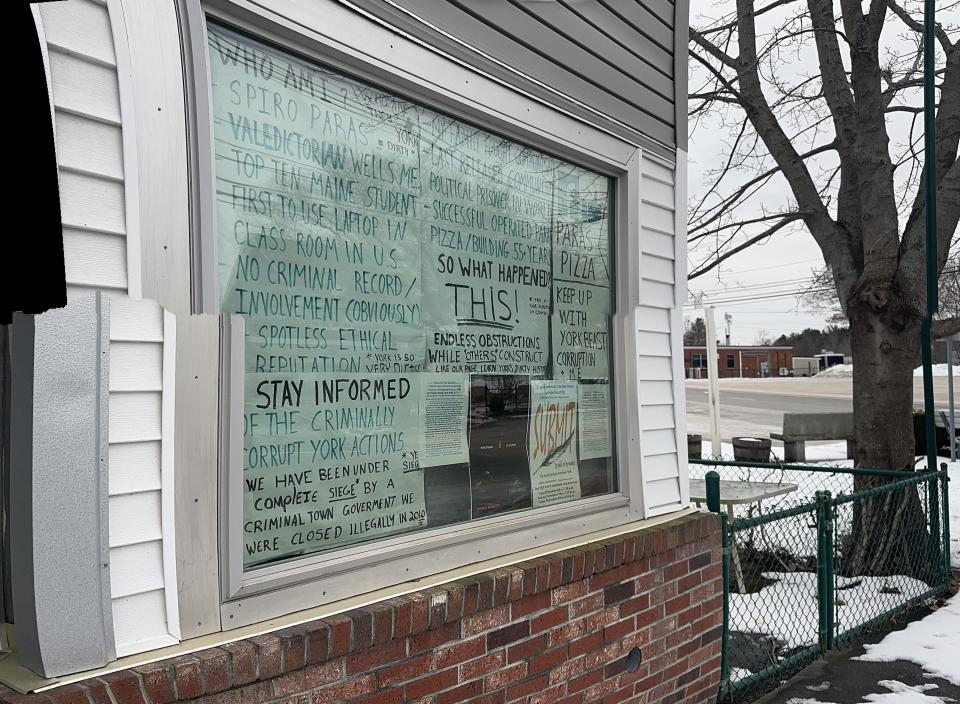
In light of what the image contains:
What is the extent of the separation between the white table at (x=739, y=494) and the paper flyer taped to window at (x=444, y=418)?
12.0 feet

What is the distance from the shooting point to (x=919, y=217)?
295 inches

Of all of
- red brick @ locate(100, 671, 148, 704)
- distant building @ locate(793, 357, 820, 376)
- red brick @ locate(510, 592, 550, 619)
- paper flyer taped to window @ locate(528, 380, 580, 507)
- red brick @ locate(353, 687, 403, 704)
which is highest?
distant building @ locate(793, 357, 820, 376)

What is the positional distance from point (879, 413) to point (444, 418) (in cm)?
603

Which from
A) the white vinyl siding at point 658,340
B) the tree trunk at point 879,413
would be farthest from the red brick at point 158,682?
the tree trunk at point 879,413

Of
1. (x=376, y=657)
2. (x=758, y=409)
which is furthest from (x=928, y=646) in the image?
(x=758, y=409)

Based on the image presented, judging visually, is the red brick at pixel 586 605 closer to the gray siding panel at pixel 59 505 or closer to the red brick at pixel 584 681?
the red brick at pixel 584 681

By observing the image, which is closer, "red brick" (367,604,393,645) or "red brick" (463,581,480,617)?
"red brick" (367,604,393,645)

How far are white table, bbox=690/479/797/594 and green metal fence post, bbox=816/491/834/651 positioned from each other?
87 cm

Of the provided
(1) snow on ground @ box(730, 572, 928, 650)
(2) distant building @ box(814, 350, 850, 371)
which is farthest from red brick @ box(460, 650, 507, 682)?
(2) distant building @ box(814, 350, 850, 371)

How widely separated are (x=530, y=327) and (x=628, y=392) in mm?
708

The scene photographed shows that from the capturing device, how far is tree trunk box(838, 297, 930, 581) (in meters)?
7.08

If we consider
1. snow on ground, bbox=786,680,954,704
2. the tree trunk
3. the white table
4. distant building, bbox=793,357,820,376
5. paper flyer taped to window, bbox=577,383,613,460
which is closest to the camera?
paper flyer taped to window, bbox=577,383,613,460

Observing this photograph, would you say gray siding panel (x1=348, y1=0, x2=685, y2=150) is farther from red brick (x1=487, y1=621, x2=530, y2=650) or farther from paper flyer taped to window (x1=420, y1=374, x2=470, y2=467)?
red brick (x1=487, y1=621, x2=530, y2=650)

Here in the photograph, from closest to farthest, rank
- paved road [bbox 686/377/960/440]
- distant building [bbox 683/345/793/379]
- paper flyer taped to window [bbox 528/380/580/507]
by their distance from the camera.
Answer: paper flyer taped to window [bbox 528/380/580/507]
paved road [bbox 686/377/960/440]
distant building [bbox 683/345/793/379]
